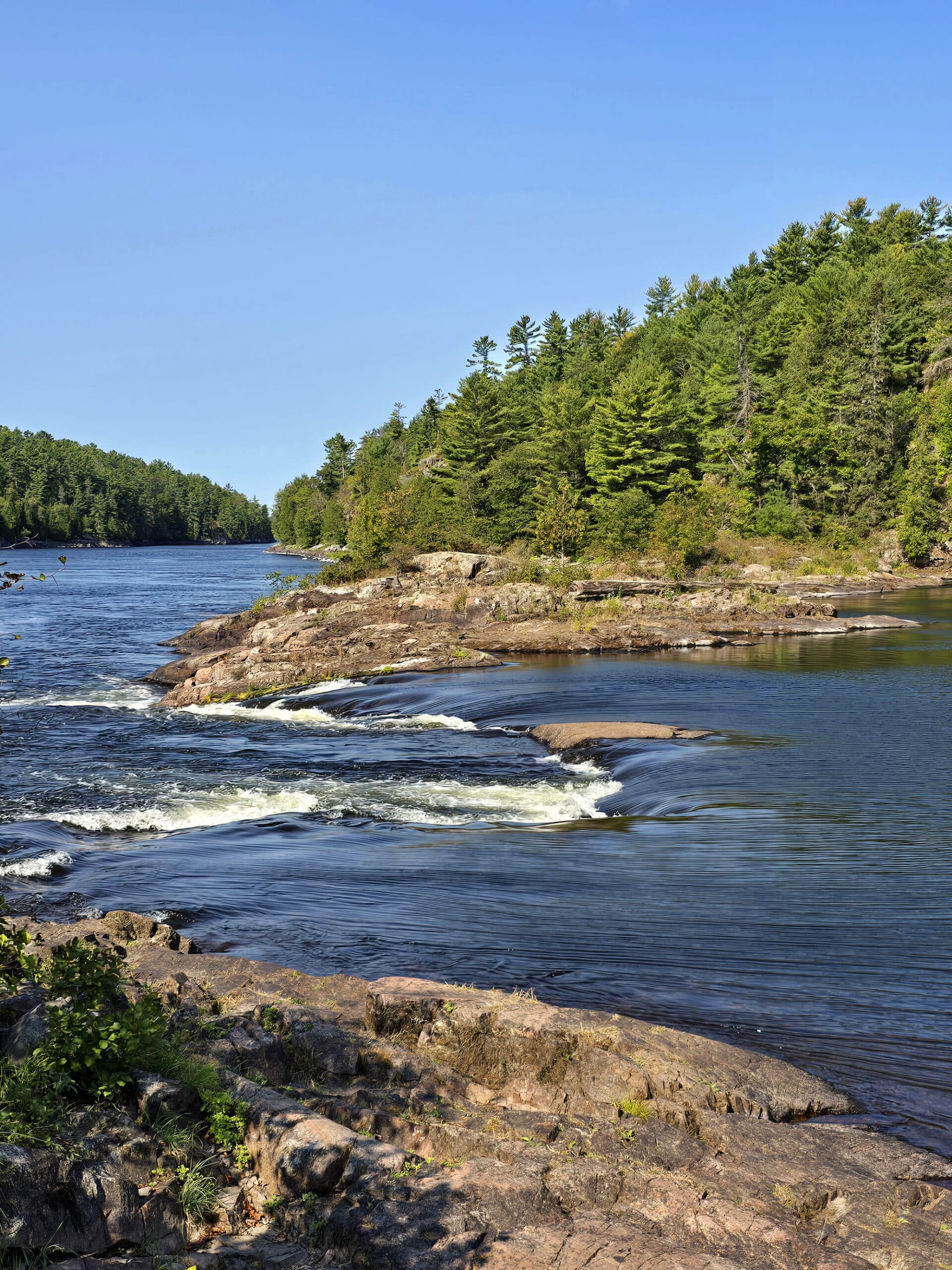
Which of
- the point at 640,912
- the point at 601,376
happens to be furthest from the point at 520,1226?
the point at 601,376

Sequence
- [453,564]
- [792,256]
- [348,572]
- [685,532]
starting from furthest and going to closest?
[792,256] → [685,532] → [348,572] → [453,564]

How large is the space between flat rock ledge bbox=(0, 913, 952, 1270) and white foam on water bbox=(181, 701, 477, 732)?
58.7 ft

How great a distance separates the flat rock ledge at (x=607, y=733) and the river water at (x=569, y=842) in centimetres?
68

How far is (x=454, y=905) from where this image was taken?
12.7m

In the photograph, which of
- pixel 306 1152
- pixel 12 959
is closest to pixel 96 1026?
pixel 306 1152

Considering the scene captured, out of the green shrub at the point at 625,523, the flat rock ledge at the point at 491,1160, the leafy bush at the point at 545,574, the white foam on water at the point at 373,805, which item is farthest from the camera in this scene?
the green shrub at the point at 625,523

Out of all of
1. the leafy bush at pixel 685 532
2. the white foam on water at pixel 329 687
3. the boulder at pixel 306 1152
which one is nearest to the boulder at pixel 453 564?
the leafy bush at pixel 685 532

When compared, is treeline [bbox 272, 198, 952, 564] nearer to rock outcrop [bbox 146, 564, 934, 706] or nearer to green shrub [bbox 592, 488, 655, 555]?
green shrub [bbox 592, 488, 655, 555]

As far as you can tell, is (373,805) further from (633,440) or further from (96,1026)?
(633,440)

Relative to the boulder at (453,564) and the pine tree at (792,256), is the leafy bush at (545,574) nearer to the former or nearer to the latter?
the boulder at (453,564)

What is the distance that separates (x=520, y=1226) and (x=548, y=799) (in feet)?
44.0

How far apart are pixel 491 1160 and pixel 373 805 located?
12.7 meters

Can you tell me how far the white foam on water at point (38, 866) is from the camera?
1476cm

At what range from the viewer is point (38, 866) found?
15.0 metres
